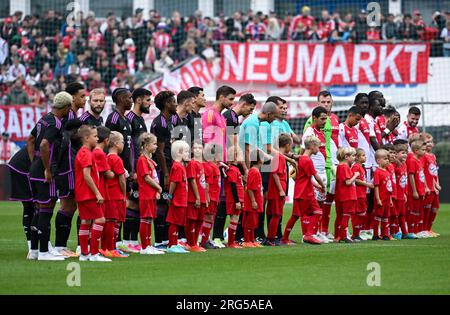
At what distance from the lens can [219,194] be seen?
48.6 ft

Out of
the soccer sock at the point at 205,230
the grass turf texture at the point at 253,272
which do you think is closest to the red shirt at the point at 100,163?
the grass turf texture at the point at 253,272

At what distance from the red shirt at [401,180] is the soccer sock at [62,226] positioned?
5.51 metres

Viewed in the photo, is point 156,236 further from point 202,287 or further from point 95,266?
point 202,287

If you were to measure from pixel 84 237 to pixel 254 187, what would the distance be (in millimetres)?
3044

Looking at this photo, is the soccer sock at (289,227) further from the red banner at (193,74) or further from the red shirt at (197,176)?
the red banner at (193,74)

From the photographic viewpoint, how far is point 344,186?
15.7 metres

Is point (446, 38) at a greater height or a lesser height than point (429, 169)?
greater

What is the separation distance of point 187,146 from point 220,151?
0.82 m

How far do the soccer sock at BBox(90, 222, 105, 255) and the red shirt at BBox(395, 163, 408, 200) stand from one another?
5586mm

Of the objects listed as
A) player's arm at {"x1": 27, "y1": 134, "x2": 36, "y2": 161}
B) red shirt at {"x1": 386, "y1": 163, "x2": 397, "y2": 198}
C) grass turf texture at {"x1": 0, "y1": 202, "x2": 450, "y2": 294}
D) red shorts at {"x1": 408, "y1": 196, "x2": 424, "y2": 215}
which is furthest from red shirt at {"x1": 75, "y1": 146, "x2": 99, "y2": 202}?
red shorts at {"x1": 408, "y1": 196, "x2": 424, "y2": 215}

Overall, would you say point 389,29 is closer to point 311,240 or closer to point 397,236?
point 397,236

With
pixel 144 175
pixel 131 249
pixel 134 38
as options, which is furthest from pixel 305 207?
pixel 134 38

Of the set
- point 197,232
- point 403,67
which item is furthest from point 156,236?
point 403,67

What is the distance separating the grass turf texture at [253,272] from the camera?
10.2m
